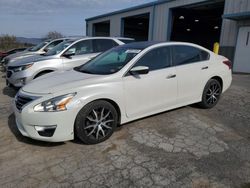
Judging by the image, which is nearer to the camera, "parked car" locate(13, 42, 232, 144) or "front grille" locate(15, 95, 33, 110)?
"parked car" locate(13, 42, 232, 144)

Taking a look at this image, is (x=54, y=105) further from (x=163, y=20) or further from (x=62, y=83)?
(x=163, y=20)

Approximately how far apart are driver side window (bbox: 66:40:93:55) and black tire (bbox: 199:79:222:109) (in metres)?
3.89

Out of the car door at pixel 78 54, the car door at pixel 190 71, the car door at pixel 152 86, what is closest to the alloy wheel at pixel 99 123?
the car door at pixel 152 86

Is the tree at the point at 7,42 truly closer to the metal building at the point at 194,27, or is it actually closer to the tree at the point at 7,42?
the tree at the point at 7,42

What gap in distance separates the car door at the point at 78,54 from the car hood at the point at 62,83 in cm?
286

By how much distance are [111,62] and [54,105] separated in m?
1.59

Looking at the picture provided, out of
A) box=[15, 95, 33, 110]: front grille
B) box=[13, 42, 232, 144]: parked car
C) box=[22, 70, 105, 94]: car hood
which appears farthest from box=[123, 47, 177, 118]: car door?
box=[15, 95, 33, 110]: front grille

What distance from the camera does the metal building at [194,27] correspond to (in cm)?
1166

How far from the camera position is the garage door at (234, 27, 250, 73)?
11469 mm

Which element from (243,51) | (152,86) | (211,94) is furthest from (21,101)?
(243,51)

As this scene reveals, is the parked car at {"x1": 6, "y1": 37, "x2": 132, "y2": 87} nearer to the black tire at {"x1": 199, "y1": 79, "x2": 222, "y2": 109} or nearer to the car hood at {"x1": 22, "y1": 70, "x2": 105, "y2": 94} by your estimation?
the car hood at {"x1": 22, "y1": 70, "x2": 105, "y2": 94}

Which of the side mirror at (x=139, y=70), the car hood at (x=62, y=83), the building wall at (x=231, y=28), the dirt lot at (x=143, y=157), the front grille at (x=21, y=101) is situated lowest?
the dirt lot at (x=143, y=157)

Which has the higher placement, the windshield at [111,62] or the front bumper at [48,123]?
the windshield at [111,62]

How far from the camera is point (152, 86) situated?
4.18 meters
